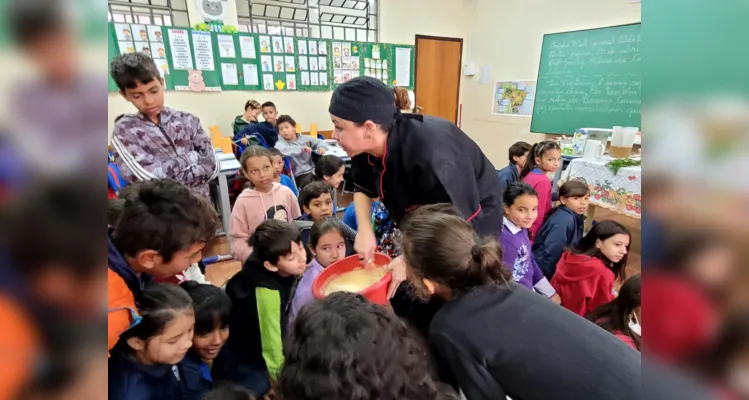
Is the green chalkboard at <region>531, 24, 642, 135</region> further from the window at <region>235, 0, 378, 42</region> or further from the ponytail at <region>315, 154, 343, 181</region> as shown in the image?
the ponytail at <region>315, 154, 343, 181</region>


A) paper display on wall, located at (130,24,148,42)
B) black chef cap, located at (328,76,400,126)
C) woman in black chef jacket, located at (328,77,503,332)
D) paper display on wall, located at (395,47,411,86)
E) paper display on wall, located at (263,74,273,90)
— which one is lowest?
woman in black chef jacket, located at (328,77,503,332)

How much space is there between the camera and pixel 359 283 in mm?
1280

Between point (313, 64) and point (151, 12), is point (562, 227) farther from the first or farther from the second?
point (151, 12)

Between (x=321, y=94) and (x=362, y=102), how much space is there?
13.5 ft

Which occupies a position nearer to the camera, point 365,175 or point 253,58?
point 365,175

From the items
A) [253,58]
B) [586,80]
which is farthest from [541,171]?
[253,58]

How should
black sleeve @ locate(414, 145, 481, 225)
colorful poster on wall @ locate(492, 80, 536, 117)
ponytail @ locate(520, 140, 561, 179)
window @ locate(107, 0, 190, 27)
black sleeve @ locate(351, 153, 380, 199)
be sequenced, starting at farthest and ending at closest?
colorful poster on wall @ locate(492, 80, 536, 117), window @ locate(107, 0, 190, 27), ponytail @ locate(520, 140, 561, 179), black sleeve @ locate(351, 153, 380, 199), black sleeve @ locate(414, 145, 481, 225)

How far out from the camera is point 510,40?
5.25m

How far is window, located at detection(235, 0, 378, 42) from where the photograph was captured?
4645 mm

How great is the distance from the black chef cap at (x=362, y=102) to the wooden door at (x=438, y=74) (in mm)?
4787

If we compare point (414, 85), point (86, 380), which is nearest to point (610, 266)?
point (86, 380)

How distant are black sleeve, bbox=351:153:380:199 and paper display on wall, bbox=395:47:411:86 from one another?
424cm

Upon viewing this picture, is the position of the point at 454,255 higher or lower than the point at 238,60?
lower

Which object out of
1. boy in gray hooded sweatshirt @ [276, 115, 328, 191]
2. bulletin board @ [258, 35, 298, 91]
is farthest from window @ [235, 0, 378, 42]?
boy in gray hooded sweatshirt @ [276, 115, 328, 191]
